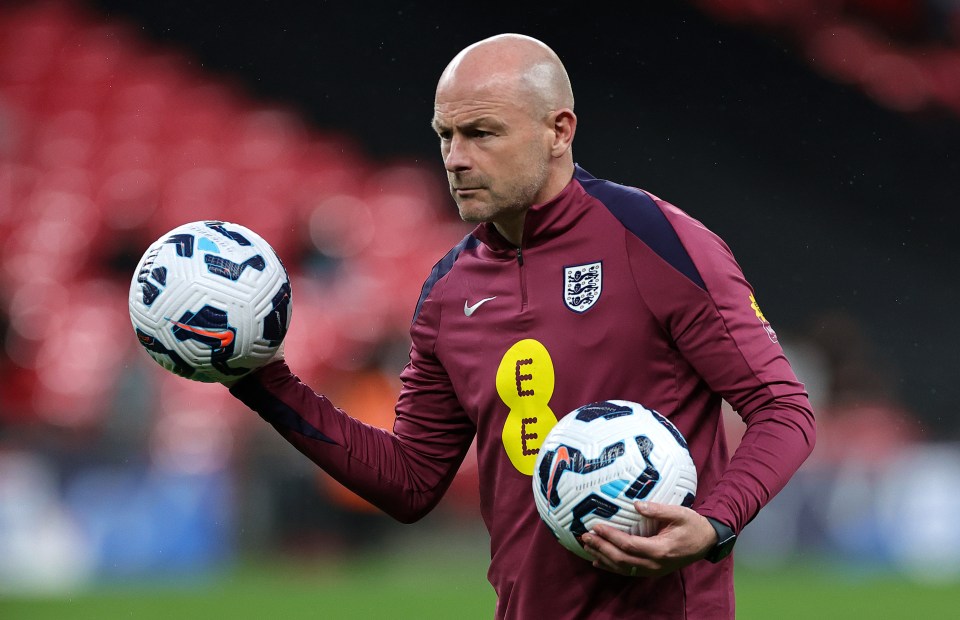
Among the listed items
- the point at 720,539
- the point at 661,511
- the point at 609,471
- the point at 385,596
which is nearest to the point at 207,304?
the point at 609,471

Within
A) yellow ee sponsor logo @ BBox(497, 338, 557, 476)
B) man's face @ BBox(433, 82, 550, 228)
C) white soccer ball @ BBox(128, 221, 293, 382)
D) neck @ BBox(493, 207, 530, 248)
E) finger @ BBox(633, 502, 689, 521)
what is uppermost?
man's face @ BBox(433, 82, 550, 228)

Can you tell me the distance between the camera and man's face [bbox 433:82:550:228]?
2832mm

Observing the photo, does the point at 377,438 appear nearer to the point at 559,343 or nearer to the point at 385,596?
the point at 559,343

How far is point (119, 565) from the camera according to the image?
8.52 meters

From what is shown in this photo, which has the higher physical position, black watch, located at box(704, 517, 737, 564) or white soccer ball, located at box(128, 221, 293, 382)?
white soccer ball, located at box(128, 221, 293, 382)

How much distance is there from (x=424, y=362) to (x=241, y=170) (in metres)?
9.04

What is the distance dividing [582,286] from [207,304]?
82 centimetres

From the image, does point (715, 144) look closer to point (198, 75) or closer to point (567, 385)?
point (198, 75)

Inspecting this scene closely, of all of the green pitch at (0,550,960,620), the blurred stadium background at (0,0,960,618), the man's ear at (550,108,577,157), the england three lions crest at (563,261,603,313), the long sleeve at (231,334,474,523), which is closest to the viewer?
the england three lions crest at (563,261,603,313)

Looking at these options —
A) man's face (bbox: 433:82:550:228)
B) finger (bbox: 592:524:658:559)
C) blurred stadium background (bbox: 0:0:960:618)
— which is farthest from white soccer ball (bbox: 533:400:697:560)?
blurred stadium background (bbox: 0:0:960:618)

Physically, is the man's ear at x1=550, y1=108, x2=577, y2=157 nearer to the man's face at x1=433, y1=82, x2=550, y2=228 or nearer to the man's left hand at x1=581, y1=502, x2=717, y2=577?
the man's face at x1=433, y1=82, x2=550, y2=228

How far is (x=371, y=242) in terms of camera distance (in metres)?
11.4

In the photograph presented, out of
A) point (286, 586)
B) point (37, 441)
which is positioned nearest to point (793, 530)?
point (286, 586)

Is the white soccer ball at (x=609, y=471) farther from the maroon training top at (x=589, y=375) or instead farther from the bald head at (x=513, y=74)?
the bald head at (x=513, y=74)
